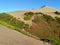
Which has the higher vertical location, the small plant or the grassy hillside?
the small plant

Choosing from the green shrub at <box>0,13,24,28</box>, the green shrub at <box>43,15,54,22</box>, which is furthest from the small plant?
the green shrub at <box>0,13,24,28</box>

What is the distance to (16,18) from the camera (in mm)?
27500

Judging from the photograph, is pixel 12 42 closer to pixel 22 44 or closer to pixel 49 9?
pixel 22 44

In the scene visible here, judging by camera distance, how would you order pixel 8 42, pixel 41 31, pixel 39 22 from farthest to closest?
pixel 39 22 < pixel 41 31 < pixel 8 42

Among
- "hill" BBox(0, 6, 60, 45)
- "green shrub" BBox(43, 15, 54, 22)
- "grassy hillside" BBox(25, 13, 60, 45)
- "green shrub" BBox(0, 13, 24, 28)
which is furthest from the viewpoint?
"green shrub" BBox(43, 15, 54, 22)

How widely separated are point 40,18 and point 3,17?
16.2ft

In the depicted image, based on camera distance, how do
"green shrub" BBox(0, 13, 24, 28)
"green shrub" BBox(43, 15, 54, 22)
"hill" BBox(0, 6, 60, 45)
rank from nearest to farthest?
"hill" BBox(0, 6, 60, 45) → "green shrub" BBox(0, 13, 24, 28) → "green shrub" BBox(43, 15, 54, 22)

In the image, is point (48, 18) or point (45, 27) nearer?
point (45, 27)

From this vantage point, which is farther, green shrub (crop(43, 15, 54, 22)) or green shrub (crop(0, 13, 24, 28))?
green shrub (crop(43, 15, 54, 22))

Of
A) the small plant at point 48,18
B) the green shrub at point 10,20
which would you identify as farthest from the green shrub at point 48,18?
the green shrub at point 10,20

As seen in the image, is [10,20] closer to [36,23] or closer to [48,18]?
[36,23]

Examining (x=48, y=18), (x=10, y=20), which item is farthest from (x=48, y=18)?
(x=10, y=20)

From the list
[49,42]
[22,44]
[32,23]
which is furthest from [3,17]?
[22,44]

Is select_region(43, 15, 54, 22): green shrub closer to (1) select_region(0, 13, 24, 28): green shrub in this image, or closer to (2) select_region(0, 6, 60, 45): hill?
(2) select_region(0, 6, 60, 45): hill
